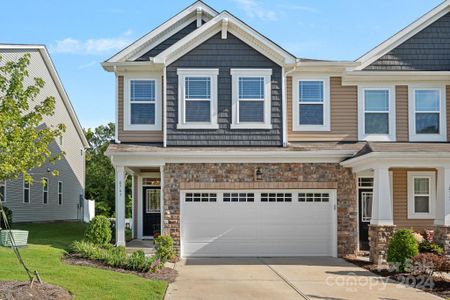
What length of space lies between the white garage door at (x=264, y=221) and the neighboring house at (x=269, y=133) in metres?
0.03

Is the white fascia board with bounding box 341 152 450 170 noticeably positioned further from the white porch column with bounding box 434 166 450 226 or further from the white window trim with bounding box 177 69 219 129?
the white window trim with bounding box 177 69 219 129

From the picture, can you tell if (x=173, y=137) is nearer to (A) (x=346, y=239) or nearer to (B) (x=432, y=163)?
(A) (x=346, y=239)

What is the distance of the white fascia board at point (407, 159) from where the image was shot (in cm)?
1553

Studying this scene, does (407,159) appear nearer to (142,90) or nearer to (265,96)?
(265,96)

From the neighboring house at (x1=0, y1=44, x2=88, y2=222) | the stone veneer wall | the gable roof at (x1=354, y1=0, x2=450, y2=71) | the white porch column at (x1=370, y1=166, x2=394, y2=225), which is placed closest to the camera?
the white porch column at (x1=370, y1=166, x2=394, y2=225)

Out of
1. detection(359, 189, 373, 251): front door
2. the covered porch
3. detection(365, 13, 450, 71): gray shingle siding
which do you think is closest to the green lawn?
the covered porch

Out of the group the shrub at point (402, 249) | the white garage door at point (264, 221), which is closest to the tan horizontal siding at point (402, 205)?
the white garage door at point (264, 221)

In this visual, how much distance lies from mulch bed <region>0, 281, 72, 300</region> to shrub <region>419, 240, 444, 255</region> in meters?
9.66

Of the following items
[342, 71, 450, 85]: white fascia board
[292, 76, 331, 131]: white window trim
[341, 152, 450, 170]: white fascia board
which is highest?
[342, 71, 450, 85]: white fascia board

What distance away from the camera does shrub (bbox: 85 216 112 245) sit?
16156mm

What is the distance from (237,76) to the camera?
18078mm

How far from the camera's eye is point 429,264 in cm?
1335

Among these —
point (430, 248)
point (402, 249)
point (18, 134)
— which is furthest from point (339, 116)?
point (18, 134)

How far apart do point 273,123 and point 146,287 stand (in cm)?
796
